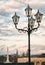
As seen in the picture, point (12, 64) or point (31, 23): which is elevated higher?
point (31, 23)

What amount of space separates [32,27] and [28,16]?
540 mm

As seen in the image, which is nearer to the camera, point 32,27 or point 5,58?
point 32,27

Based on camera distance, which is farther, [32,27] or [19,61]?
[19,61]

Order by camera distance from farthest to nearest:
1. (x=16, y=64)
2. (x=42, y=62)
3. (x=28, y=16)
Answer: (x=42, y=62) < (x=16, y=64) < (x=28, y=16)

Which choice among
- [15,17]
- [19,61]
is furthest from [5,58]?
[15,17]

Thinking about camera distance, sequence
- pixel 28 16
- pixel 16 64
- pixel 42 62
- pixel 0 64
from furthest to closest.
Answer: pixel 42 62 → pixel 16 64 → pixel 0 64 → pixel 28 16

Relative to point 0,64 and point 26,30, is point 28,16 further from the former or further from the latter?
point 0,64

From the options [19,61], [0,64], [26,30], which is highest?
[26,30]

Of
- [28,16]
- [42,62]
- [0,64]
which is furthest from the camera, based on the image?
[42,62]

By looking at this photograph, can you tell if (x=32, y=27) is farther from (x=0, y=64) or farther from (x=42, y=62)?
(x=42, y=62)

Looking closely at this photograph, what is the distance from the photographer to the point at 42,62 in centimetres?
4234

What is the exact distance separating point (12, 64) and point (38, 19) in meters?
24.6

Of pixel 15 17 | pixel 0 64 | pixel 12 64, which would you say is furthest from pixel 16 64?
pixel 15 17

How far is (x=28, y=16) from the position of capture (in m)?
14.5
